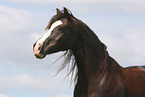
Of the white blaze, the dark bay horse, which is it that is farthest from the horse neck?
the white blaze

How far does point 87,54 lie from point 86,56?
0.06 metres

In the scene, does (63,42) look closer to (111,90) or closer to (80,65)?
(80,65)

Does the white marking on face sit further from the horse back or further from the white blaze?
the horse back

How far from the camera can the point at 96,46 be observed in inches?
375

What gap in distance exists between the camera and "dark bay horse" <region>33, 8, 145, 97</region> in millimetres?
9227

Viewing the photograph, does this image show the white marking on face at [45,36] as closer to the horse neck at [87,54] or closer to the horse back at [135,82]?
the horse neck at [87,54]

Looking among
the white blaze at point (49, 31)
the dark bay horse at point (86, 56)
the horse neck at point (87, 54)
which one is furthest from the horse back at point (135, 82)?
the white blaze at point (49, 31)

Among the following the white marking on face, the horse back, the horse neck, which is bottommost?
→ the horse back

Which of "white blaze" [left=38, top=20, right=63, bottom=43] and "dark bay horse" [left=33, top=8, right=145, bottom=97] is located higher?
"white blaze" [left=38, top=20, right=63, bottom=43]

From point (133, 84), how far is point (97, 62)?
1144 mm

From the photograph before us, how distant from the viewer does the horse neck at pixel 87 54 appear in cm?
941

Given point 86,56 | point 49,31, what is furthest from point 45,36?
point 86,56

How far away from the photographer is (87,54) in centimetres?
945

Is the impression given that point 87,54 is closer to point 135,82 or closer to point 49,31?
point 49,31
